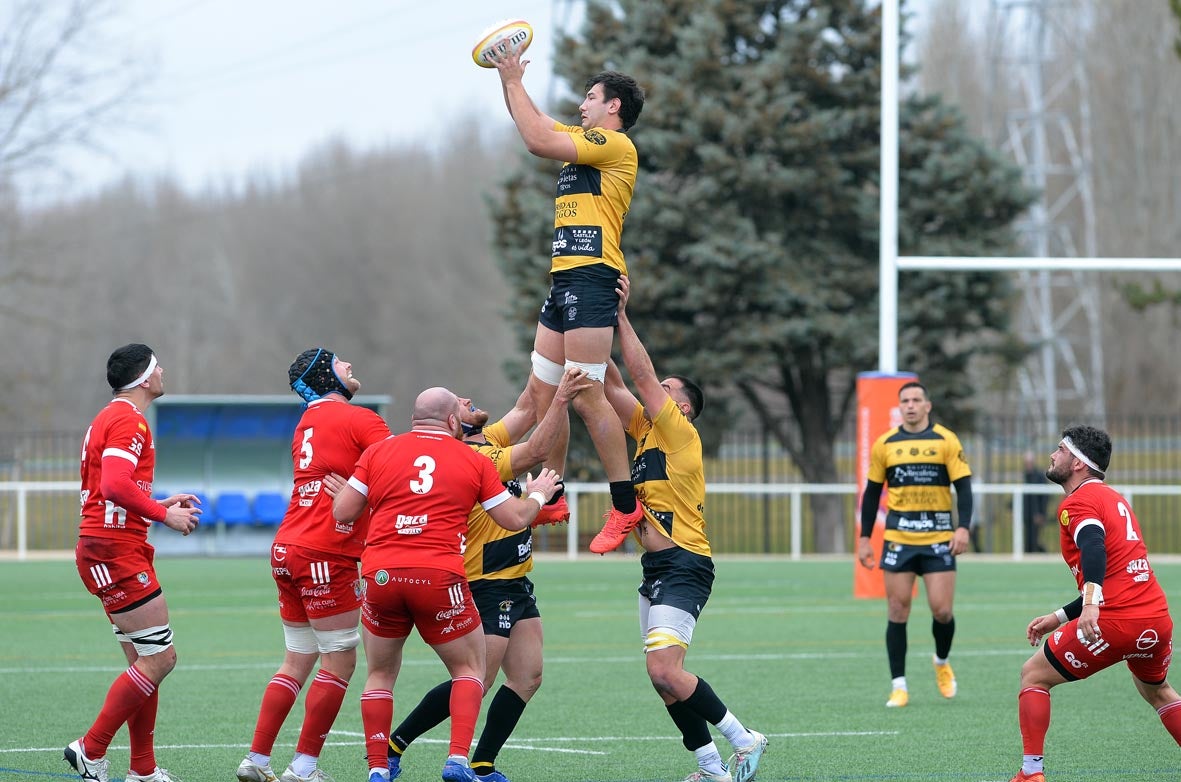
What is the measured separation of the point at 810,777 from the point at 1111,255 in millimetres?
44638

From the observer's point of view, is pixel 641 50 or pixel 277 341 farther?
pixel 277 341

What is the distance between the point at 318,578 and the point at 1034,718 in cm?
367

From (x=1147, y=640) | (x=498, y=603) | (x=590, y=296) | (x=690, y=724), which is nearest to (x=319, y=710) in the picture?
(x=498, y=603)

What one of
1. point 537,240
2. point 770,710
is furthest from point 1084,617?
point 537,240

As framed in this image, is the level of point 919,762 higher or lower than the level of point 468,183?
lower

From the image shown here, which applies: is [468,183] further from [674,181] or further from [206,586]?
[206,586]

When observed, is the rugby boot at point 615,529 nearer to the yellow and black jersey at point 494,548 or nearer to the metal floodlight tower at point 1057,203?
the yellow and black jersey at point 494,548

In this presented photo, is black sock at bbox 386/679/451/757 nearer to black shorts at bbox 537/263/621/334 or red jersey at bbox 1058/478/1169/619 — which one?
black shorts at bbox 537/263/621/334

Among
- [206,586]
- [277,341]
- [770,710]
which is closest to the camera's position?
[770,710]

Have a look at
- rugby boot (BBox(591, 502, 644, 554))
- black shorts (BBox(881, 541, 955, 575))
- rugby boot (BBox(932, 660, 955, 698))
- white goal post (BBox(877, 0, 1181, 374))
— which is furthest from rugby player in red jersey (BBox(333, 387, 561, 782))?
white goal post (BBox(877, 0, 1181, 374))

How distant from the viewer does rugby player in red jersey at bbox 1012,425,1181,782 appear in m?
7.39

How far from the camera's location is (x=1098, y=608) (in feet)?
23.8

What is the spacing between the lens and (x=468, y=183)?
66.7 m

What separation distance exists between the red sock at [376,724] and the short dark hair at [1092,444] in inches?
146
